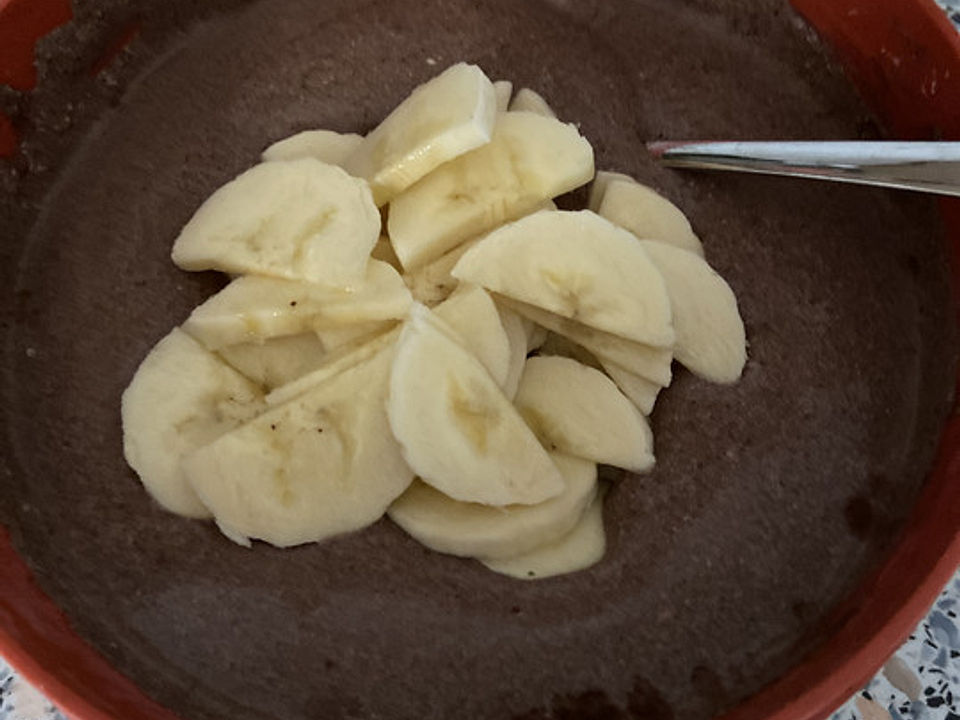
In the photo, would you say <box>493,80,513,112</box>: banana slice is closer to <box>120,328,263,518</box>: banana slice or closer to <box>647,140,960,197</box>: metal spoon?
<box>647,140,960,197</box>: metal spoon

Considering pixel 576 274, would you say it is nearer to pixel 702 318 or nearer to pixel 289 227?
pixel 702 318

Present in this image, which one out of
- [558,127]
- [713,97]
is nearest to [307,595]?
[558,127]

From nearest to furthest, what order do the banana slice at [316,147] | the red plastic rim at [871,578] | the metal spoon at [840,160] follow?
the red plastic rim at [871,578], the metal spoon at [840,160], the banana slice at [316,147]

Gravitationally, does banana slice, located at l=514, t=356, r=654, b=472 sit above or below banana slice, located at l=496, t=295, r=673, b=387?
below

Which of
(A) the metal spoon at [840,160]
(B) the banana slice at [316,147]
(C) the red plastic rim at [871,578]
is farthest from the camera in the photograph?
(B) the banana slice at [316,147]

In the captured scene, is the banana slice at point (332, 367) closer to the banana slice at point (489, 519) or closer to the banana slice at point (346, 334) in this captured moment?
the banana slice at point (346, 334)

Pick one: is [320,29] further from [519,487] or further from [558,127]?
[519,487]

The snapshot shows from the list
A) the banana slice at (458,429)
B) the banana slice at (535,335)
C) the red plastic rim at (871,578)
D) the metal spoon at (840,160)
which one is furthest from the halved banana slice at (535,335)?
the red plastic rim at (871,578)

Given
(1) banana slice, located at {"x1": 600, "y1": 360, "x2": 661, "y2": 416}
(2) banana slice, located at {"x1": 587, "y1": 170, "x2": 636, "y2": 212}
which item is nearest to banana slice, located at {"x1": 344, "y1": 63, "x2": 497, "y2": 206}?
(2) banana slice, located at {"x1": 587, "y1": 170, "x2": 636, "y2": 212}
